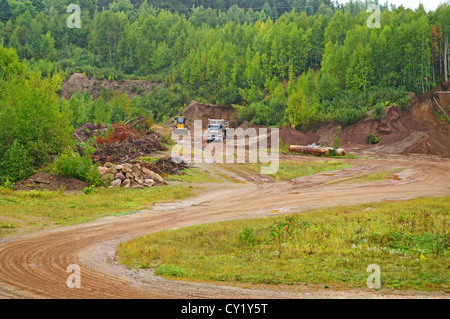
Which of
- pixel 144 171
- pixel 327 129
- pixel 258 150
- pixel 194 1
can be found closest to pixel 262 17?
pixel 194 1

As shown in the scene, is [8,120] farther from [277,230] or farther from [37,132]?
[277,230]

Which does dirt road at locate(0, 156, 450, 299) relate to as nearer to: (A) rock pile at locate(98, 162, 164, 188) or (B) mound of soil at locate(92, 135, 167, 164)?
(A) rock pile at locate(98, 162, 164, 188)

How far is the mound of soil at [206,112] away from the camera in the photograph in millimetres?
82250

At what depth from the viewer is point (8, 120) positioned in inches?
1209

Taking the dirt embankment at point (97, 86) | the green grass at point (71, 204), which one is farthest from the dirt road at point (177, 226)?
the dirt embankment at point (97, 86)

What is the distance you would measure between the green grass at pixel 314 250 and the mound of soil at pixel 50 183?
1180cm

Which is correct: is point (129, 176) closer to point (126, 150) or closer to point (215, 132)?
point (126, 150)

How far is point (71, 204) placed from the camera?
986 inches

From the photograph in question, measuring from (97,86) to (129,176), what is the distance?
73201 mm

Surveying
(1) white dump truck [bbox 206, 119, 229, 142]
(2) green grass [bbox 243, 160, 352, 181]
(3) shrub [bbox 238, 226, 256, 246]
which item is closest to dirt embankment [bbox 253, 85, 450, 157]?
(1) white dump truck [bbox 206, 119, 229, 142]

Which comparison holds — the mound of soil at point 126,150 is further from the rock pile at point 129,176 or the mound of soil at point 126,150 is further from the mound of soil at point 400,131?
the mound of soil at point 400,131

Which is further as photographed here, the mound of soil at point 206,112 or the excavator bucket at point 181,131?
the mound of soil at point 206,112

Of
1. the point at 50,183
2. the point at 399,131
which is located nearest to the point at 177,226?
the point at 50,183

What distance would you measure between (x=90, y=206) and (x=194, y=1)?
182065mm
